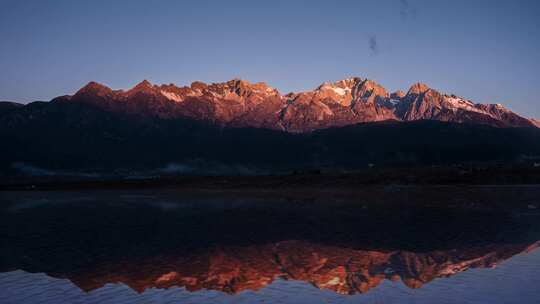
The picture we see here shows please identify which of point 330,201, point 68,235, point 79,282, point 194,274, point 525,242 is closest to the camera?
point 79,282

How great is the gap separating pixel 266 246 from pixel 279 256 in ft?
11.1

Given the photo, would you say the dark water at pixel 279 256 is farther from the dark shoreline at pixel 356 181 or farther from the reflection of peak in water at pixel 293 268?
the dark shoreline at pixel 356 181

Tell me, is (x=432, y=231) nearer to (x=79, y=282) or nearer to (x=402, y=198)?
(x=79, y=282)

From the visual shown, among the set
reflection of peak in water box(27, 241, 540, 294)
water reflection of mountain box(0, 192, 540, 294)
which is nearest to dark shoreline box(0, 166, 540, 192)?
water reflection of mountain box(0, 192, 540, 294)

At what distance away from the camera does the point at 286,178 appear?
9919 cm

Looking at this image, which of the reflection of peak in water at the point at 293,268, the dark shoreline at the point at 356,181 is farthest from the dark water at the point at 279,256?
the dark shoreline at the point at 356,181

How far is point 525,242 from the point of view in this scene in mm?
29109

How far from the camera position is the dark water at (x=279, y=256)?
19203 millimetres

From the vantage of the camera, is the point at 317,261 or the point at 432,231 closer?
the point at 317,261

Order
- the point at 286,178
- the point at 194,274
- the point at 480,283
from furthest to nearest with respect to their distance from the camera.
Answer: the point at 286,178, the point at 194,274, the point at 480,283

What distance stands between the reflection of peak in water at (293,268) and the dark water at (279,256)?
2.0 inches

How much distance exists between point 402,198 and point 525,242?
109 ft

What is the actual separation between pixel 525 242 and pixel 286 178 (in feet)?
233

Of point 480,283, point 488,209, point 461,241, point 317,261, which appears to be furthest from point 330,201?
point 480,283
